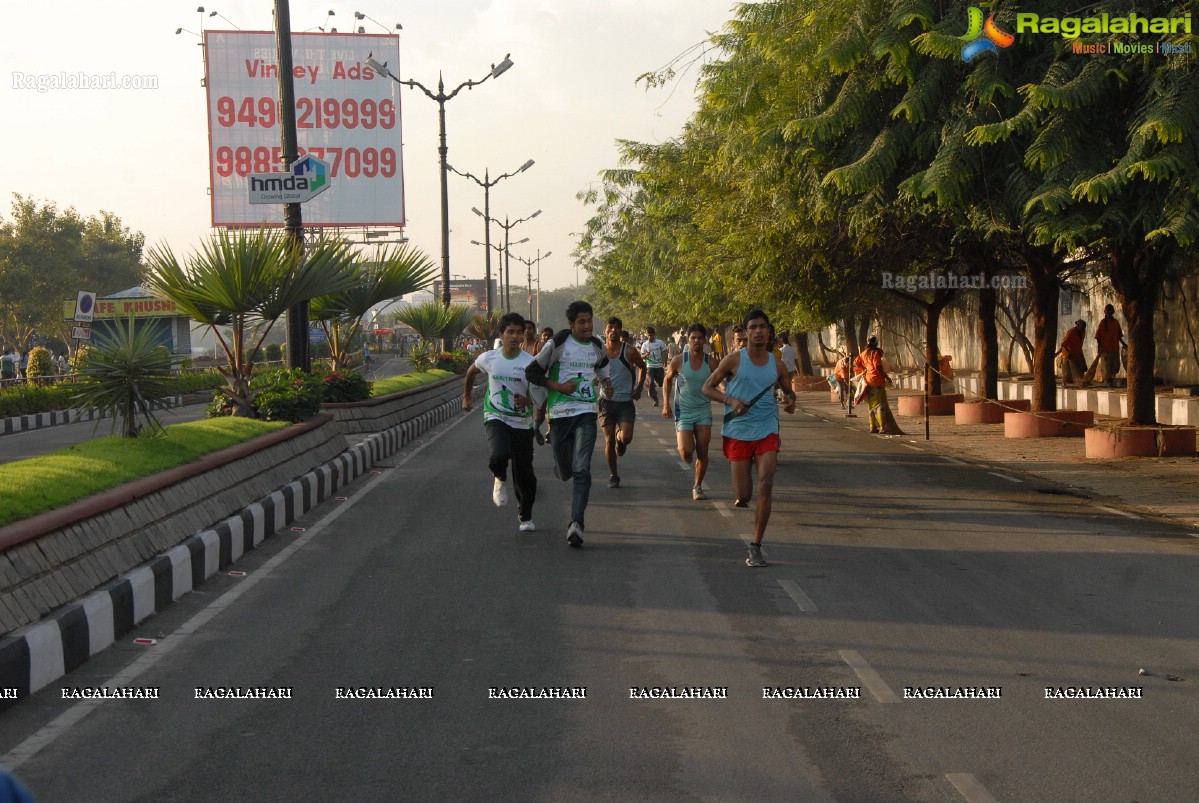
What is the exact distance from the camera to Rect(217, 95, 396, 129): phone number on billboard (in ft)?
168

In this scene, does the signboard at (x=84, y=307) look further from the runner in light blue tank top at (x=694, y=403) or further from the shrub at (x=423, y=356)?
the runner in light blue tank top at (x=694, y=403)

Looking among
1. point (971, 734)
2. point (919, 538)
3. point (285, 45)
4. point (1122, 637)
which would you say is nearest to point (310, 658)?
point (971, 734)

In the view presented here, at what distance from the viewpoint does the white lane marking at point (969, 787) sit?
4.61 m

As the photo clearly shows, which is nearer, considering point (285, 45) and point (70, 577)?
point (70, 577)

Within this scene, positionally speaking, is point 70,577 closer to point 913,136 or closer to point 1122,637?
point 1122,637

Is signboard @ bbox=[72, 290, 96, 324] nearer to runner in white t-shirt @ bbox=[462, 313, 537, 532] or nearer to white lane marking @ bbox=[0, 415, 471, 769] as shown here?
white lane marking @ bbox=[0, 415, 471, 769]

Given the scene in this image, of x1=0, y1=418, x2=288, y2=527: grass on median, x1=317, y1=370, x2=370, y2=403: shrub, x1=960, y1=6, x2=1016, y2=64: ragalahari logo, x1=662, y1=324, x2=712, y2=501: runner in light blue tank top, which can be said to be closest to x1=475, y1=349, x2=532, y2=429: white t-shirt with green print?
x1=662, y1=324, x2=712, y2=501: runner in light blue tank top

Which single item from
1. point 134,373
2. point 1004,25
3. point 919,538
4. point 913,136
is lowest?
point 919,538

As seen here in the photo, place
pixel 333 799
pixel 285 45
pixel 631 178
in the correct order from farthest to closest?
pixel 631 178 < pixel 285 45 < pixel 333 799

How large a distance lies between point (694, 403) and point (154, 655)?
24.7 ft

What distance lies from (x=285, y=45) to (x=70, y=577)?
1125cm

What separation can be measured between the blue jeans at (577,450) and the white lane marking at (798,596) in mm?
2087

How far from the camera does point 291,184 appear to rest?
1589 centimetres

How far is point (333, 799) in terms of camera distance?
465 cm
